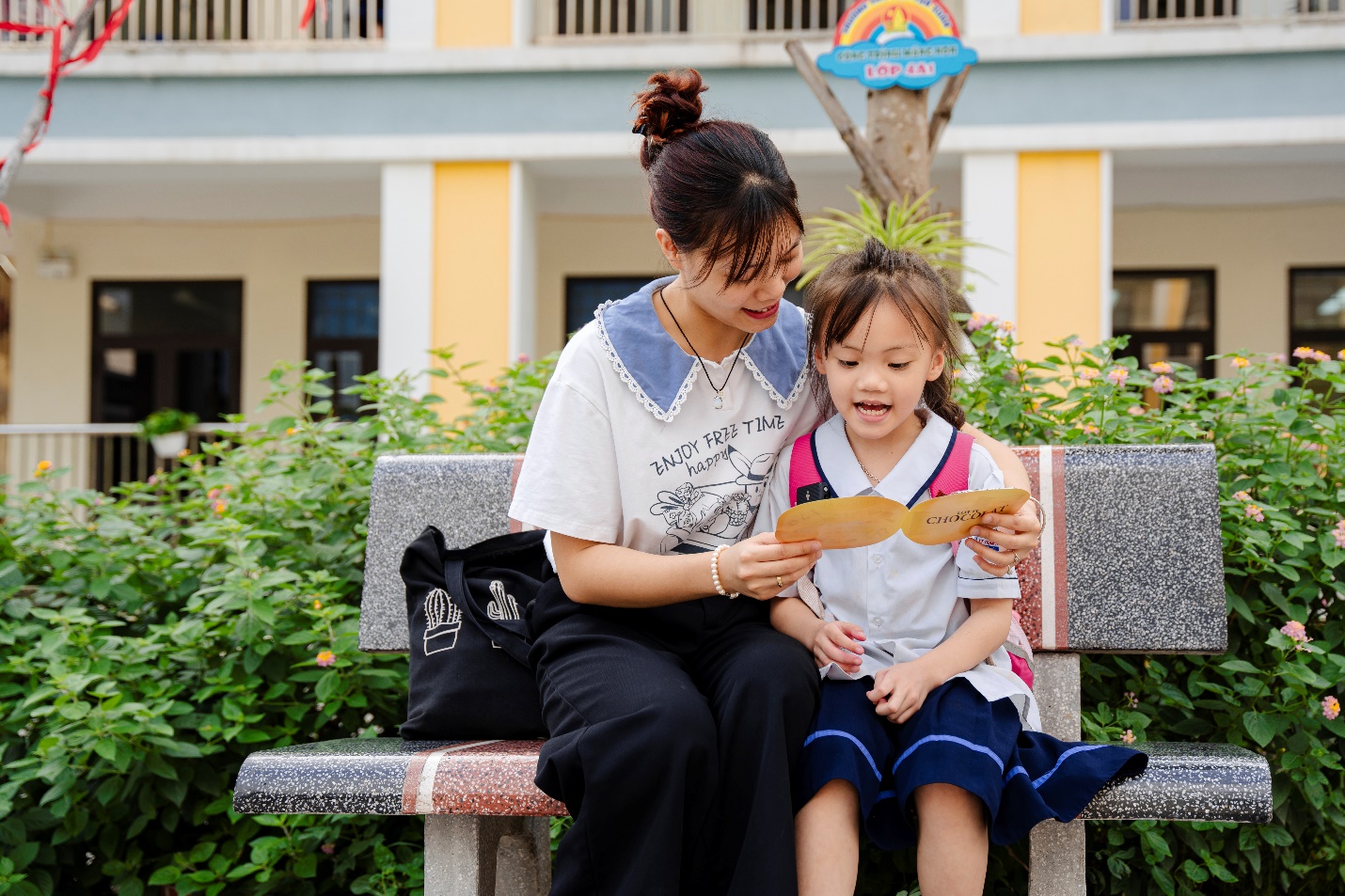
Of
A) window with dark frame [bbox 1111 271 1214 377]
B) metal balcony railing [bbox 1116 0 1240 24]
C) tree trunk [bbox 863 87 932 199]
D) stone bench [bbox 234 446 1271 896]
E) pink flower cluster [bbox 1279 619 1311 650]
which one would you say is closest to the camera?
stone bench [bbox 234 446 1271 896]

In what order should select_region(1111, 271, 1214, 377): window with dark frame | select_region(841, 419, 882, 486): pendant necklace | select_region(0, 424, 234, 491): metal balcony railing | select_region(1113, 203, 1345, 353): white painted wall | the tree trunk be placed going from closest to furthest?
select_region(841, 419, 882, 486): pendant necklace
the tree trunk
select_region(0, 424, 234, 491): metal balcony railing
select_region(1113, 203, 1345, 353): white painted wall
select_region(1111, 271, 1214, 377): window with dark frame

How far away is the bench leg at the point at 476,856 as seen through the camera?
6.13 feet

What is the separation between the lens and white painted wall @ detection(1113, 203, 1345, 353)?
1002 cm

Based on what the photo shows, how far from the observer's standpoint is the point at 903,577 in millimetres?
1916

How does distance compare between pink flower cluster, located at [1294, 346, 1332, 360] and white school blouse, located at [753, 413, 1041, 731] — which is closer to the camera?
white school blouse, located at [753, 413, 1041, 731]

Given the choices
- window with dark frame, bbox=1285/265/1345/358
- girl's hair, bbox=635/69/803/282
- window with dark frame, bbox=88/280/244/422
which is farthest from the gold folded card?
window with dark frame, bbox=88/280/244/422

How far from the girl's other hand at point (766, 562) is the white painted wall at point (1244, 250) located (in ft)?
31.1

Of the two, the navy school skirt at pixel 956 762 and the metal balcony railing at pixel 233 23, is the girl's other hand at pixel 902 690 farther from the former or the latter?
the metal balcony railing at pixel 233 23

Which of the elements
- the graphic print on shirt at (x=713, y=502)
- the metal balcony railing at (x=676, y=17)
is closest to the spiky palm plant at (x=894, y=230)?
the graphic print on shirt at (x=713, y=502)

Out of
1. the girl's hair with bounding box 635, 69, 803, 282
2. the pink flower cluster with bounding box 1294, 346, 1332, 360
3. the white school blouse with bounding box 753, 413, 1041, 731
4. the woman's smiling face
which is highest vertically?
the girl's hair with bounding box 635, 69, 803, 282

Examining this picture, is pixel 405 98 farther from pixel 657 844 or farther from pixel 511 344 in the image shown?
pixel 657 844

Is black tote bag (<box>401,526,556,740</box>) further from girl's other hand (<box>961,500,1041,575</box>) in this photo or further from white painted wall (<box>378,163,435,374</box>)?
white painted wall (<box>378,163,435,374</box>)

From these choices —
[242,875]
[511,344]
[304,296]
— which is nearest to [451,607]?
[242,875]

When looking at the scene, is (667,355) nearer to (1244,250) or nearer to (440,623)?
(440,623)
